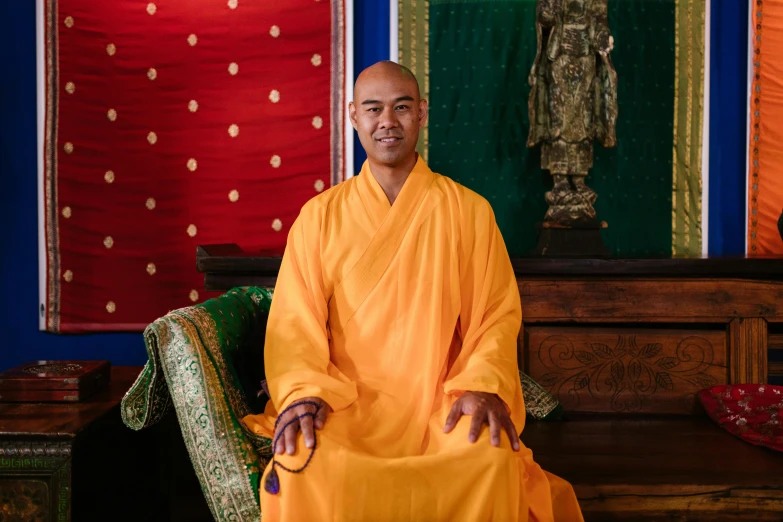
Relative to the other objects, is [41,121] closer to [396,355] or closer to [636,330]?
[396,355]

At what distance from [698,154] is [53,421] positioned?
3105mm

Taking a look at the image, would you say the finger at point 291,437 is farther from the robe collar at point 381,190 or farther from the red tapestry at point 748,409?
the red tapestry at point 748,409

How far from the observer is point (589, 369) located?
2.77 meters

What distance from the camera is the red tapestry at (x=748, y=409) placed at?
8.10 ft

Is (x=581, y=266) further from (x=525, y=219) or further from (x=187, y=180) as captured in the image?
(x=187, y=180)

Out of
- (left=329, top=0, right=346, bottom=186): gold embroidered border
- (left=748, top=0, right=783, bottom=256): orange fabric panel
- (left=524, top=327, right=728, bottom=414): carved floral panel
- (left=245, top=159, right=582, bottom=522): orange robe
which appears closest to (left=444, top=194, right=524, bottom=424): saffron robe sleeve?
(left=245, top=159, right=582, bottom=522): orange robe

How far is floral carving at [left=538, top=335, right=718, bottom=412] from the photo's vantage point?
2756 millimetres

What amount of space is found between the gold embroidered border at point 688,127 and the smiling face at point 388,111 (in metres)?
1.89

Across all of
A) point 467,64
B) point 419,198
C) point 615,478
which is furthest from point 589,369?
point 467,64

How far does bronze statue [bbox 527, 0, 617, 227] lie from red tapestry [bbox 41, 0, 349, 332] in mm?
1021

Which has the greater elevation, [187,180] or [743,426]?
[187,180]

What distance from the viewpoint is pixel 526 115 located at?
3.40 metres

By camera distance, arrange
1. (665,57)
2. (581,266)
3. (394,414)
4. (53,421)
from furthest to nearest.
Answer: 1. (665,57)
2. (581,266)
3. (53,421)
4. (394,414)

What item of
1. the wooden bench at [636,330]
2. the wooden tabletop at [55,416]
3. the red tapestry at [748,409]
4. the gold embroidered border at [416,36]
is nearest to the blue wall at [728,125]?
the wooden bench at [636,330]
